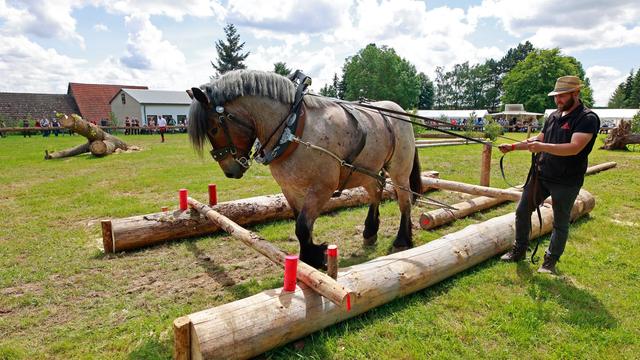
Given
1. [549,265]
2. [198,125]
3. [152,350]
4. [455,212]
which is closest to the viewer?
[152,350]

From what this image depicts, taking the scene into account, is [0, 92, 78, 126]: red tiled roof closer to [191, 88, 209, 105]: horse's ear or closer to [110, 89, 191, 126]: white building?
[110, 89, 191, 126]: white building

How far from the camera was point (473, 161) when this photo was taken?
13430 millimetres

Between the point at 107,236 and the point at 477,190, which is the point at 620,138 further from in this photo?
the point at 107,236

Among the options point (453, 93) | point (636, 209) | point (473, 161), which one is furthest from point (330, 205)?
point (453, 93)

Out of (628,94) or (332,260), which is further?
(628,94)

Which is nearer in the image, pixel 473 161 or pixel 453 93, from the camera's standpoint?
pixel 473 161

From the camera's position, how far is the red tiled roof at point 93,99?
4503 centimetres

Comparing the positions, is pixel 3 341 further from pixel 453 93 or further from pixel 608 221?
pixel 453 93

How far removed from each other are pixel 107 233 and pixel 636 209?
29.5 ft

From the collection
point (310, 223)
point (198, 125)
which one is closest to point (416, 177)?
point (310, 223)

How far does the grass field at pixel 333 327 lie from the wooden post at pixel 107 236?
0.12 metres

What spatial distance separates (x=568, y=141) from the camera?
12.0ft

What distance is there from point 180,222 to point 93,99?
5119 cm

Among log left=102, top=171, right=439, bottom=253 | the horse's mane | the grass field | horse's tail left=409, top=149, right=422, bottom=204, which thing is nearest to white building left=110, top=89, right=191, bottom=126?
log left=102, top=171, right=439, bottom=253
